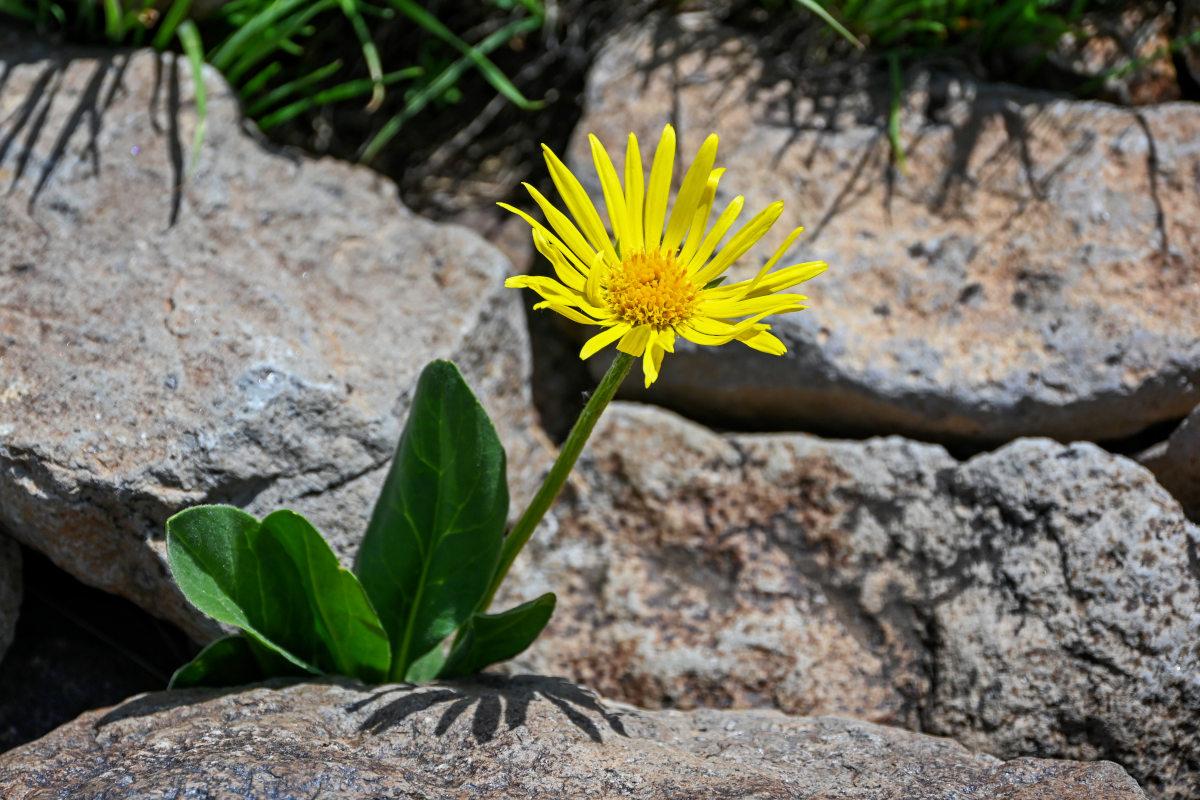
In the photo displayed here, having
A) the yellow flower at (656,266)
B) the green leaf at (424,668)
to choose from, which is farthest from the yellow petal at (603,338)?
the green leaf at (424,668)

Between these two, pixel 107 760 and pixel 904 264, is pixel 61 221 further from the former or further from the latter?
pixel 904 264

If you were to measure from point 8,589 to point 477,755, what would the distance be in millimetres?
1336

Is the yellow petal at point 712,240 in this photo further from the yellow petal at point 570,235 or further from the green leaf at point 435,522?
the green leaf at point 435,522

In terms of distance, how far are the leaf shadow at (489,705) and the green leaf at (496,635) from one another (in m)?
0.04

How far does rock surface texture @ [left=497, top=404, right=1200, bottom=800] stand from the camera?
2396 mm

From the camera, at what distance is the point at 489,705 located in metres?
2.18

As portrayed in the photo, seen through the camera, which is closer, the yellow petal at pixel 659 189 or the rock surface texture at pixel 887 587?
the yellow petal at pixel 659 189

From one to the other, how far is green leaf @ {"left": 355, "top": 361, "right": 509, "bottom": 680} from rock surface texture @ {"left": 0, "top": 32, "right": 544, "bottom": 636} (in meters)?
0.16

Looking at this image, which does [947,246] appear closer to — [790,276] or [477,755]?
[790,276]

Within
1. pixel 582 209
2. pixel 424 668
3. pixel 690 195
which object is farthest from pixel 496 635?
pixel 690 195

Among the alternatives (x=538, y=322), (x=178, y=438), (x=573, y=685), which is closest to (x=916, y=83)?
(x=538, y=322)

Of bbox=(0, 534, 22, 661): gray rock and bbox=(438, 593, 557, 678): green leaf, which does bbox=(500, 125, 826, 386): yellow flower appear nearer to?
bbox=(438, 593, 557, 678): green leaf

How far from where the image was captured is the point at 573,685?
7.83 ft

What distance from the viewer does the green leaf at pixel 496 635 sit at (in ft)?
7.30
